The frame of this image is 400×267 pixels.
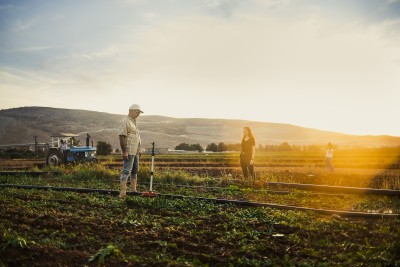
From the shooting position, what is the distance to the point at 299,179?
51.4ft

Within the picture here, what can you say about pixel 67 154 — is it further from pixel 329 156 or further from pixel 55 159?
pixel 329 156

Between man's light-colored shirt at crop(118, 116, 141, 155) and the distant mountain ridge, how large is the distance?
80.2m

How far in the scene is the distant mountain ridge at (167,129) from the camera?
98.0 m

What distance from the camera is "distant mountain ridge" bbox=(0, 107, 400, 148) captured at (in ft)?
322

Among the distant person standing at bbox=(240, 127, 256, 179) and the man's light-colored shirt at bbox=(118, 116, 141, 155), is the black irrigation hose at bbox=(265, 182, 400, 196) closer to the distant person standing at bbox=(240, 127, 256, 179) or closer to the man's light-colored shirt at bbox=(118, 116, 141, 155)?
the distant person standing at bbox=(240, 127, 256, 179)

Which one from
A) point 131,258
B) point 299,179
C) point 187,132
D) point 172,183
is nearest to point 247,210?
point 131,258

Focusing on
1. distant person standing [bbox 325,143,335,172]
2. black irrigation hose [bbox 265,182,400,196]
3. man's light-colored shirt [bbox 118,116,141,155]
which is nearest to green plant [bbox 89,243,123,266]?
man's light-colored shirt [bbox 118,116,141,155]

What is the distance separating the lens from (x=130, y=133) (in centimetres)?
980

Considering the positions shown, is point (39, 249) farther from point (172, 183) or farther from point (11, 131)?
point (11, 131)

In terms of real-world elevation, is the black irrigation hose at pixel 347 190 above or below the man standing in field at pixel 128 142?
below

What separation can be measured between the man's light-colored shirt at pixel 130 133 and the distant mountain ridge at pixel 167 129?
8017cm

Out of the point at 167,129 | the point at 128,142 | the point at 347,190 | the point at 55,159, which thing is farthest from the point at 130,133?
the point at 167,129

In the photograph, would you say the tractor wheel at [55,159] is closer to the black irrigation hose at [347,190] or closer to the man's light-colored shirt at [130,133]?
the man's light-colored shirt at [130,133]

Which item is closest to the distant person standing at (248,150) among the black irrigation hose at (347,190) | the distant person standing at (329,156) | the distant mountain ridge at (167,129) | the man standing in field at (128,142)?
the black irrigation hose at (347,190)
